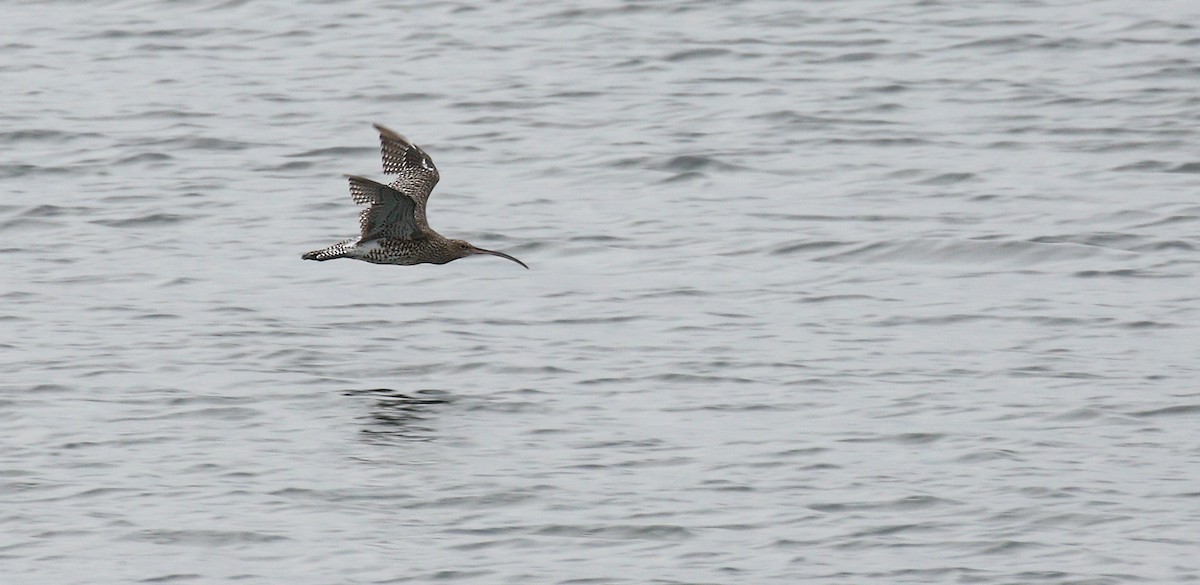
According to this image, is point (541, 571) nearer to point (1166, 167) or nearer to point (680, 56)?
point (1166, 167)

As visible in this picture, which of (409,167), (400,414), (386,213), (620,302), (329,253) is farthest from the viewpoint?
(620,302)

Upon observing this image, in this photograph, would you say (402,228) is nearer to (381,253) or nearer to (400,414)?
(381,253)

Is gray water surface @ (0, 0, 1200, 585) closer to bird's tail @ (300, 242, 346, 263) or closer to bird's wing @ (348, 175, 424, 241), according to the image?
bird's tail @ (300, 242, 346, 263)

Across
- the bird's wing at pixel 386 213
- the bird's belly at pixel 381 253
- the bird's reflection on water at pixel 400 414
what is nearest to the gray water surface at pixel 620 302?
the bird's reflection on water at pixel 400 414

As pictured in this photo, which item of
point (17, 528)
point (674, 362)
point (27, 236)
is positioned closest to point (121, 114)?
point (27, 236)

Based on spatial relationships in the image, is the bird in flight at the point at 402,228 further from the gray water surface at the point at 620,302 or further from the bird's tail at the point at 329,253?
the gray water surface at the point at 620,302

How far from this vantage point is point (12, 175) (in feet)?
73.1

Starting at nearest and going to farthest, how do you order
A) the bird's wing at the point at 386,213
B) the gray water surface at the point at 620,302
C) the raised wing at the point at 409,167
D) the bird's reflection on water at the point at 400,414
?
1. the gray water surface at the point at 620,302
2. the bird's reflection on water at the point at 400,414
3. the bird's wing at the point at 386,213
4. the raised wing at the point at 409,167

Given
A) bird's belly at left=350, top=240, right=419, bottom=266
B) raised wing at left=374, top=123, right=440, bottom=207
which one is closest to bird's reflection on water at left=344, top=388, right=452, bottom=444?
bird's belly at left=350, top=240, right=419, bottom=266

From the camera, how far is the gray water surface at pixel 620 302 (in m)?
12.5

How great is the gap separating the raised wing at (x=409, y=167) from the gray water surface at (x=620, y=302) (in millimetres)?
1123

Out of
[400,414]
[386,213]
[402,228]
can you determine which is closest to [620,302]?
[402,228]

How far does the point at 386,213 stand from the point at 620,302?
7.63 feet

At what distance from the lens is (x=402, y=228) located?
16094 millimetres
